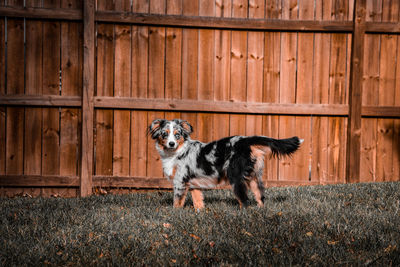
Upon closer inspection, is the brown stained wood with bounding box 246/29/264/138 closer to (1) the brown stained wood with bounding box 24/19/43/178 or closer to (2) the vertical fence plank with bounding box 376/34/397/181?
(2) the vertical fence plank with bounding box 376/34/397/181

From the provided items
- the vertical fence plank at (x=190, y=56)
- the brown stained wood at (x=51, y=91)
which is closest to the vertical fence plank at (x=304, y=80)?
the vertical fence plank at (x=190, y=56)

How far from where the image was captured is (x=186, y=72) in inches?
235

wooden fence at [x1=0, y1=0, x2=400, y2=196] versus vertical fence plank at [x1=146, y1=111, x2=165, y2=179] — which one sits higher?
wooden fence at [x1=0, y1=0, x2=400, y2=196]

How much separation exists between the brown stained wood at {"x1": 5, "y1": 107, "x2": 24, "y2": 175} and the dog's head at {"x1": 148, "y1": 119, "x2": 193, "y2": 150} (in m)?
2.41

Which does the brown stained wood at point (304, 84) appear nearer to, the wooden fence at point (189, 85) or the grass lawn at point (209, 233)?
the wooden fence at point (189, 85)

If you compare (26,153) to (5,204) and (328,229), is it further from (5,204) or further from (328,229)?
(328,229)

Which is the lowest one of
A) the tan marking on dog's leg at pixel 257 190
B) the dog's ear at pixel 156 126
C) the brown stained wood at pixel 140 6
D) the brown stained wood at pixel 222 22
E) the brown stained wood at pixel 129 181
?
the brown stained wood at pixel 129 181

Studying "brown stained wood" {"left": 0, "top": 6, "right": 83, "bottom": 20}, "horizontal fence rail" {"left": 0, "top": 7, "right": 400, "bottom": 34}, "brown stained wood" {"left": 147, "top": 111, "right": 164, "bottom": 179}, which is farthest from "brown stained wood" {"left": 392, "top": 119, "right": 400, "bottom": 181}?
"brown stained wood" {"left": 0, "top": 6, "right": 83, "bottom": 20}

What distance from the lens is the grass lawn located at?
8.70ft

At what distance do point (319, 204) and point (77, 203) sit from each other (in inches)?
122

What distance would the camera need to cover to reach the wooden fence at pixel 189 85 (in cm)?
582

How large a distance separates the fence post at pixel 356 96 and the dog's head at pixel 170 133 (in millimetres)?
2929

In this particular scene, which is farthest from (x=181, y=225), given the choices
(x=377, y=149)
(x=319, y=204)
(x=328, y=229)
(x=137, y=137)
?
(x=377, y=149)

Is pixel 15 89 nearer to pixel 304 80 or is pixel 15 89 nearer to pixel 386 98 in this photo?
pixel 304 80
